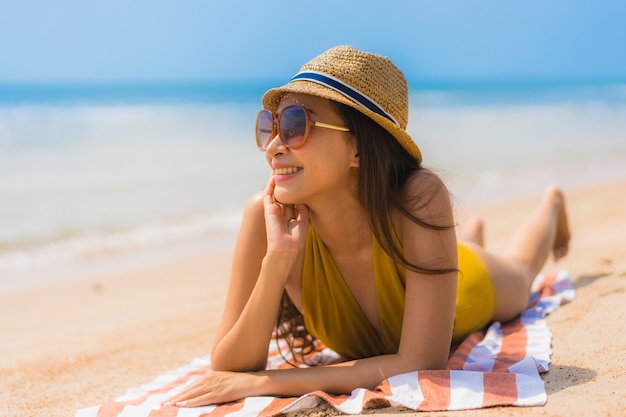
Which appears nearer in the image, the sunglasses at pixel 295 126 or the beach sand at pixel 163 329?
the sunglasses at pixel 295 126

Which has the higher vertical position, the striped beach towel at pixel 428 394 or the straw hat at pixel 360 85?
the straw hat at pixel 360 85

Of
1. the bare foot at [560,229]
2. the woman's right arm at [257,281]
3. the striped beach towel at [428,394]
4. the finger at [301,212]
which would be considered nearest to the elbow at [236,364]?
the woman's right arm at [257,281]

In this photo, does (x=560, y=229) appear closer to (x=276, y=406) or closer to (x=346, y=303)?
(x=346, y=303)

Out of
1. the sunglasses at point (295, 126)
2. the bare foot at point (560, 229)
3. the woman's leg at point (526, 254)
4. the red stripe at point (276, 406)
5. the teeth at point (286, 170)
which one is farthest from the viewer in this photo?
the bare foot at point (560, 229)

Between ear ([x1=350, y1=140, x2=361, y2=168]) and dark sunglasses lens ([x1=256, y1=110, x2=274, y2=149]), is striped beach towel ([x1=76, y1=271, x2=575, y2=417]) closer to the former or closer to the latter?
ear ([x1=350, y1=140, x2=361, y2=168])

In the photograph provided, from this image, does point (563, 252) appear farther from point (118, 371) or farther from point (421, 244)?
point (118, 371)

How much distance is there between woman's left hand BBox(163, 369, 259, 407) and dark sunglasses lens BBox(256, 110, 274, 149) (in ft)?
3.52

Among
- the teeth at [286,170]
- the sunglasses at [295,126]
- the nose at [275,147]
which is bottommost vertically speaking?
the teeth at [286,170]

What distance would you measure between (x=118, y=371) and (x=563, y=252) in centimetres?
356

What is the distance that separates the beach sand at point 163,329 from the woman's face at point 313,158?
974mm

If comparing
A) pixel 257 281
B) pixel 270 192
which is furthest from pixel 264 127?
pixel 257 281

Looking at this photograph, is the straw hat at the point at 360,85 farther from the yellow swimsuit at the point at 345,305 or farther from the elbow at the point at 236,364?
the elbow at the point at 236,364

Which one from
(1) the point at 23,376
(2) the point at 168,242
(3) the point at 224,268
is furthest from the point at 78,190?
(1) the point at 23,376

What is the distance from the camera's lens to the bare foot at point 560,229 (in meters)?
5.64
